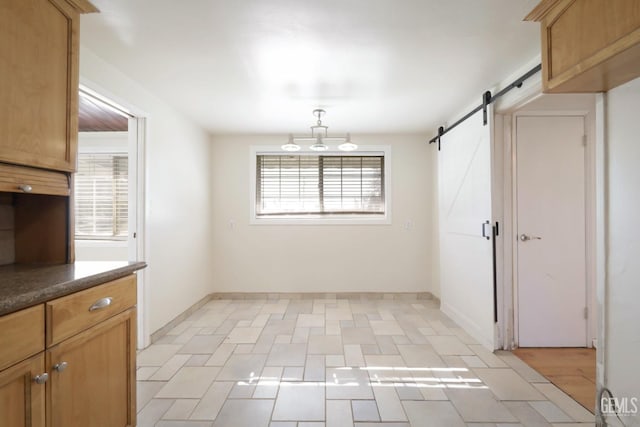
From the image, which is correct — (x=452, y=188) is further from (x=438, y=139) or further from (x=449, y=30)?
(x=449, y=30)

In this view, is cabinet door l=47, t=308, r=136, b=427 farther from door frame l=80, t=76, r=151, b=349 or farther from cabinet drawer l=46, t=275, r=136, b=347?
door frame l=80, t=76, r=151, b=349

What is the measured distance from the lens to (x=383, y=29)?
6.29 feet

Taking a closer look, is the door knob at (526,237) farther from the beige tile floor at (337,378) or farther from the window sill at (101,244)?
the window sill at (101,244)

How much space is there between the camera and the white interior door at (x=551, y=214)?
2848 mm

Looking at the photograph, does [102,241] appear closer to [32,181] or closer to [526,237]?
[32,181]

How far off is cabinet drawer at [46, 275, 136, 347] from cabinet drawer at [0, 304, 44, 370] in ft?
0.12

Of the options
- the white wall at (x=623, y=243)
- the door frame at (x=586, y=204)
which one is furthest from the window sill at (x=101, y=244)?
the white wall at (x=623, y=243)

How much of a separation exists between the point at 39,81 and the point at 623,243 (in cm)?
288

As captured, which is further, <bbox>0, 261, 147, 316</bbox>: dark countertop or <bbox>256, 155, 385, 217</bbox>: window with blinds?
<bbox>256, 155, 385, 217</bbox>: window with blinds

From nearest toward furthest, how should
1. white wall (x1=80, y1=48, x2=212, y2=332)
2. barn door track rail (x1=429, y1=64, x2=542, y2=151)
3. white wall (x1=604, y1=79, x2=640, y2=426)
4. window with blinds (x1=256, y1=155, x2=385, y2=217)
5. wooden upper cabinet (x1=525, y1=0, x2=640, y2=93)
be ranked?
1. wooden upper cabinet (x1=525, y1=0, x2=640, y2=93)
2. white wall (x1=604, y1=79, x2=640, y2=426)
3. barn door track rail (x1=429, y1=64, x2=542, y2=151)
4. white wall (x1=80, y1=48, x2=212, y2=332)
5. window with blinds (x1=256, y1=155, x2=385, y2=217)

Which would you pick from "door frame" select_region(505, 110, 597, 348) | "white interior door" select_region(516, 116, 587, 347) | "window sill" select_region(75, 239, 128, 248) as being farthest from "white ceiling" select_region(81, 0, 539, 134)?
"window sill" select_region(75, 239, 128, 248)

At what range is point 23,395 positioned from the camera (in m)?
1.00

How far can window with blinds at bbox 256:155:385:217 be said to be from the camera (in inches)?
180

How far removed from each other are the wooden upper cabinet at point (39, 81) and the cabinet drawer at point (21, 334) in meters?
0.67
